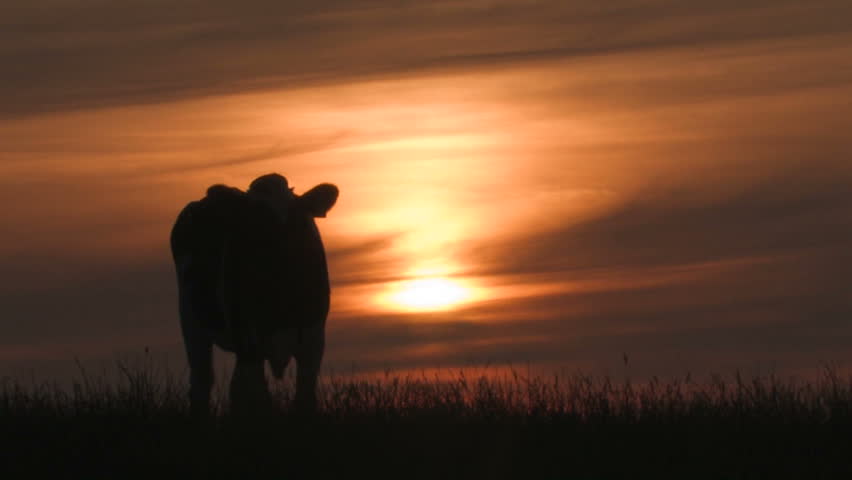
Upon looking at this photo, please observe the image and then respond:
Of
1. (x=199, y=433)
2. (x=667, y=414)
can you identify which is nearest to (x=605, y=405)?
(x=667, y=414)

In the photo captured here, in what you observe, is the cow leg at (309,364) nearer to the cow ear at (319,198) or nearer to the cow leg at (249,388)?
the cow leg at (249,388)

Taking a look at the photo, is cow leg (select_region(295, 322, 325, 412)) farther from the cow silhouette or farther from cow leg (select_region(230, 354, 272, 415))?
cow leg (select_region(230, 354, 272, 415))

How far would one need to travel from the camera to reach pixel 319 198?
10094mm

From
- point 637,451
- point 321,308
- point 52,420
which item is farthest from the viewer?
point 321,308

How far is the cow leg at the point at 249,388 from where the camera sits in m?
9.31

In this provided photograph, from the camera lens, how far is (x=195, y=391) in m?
10.4

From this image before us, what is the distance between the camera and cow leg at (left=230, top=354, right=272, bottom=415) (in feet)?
30.6

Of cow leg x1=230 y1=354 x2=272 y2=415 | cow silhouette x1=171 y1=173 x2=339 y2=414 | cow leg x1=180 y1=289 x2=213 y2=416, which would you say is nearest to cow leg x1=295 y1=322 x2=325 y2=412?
cow silhouette x1=171 y1=173 x2=339 y2=414

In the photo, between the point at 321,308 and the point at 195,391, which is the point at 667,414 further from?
the point at 195,391

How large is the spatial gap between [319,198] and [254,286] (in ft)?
3.42

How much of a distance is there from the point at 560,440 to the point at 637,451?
53cm

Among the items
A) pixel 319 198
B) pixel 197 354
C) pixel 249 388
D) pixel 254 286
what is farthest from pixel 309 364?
pixel 319 198

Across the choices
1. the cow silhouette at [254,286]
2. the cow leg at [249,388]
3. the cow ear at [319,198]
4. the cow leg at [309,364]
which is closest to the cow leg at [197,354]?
the cow silhouette at [254,286]

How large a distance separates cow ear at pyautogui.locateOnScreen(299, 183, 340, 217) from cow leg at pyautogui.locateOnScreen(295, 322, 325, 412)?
33.1 inches
